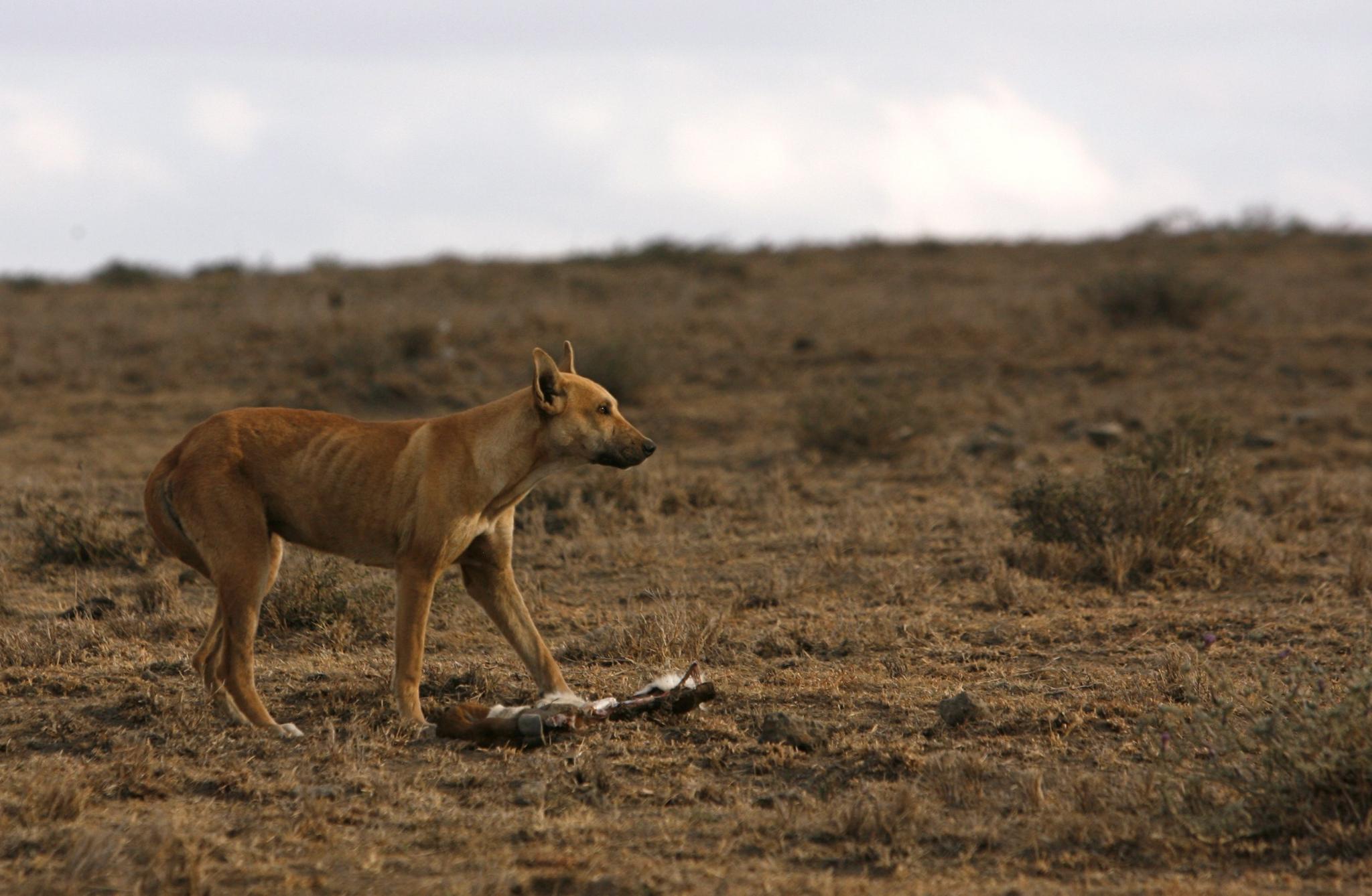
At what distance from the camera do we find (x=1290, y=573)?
29.2 ft

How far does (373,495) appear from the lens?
6.13 meters

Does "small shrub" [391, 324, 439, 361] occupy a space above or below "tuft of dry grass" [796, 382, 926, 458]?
above

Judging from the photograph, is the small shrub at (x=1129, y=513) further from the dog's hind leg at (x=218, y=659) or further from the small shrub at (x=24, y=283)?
the small shrub at (x=24, y=283)

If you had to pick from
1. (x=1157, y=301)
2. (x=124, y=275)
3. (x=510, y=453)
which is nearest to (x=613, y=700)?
(x=510, y=453)

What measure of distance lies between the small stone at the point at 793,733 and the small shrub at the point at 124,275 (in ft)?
81.2

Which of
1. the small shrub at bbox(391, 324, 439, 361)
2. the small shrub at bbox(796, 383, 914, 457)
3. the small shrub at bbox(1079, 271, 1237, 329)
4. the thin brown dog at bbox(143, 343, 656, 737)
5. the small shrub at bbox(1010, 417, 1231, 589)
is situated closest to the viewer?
the thin brown dog at bbox(143, 343, 656, 737)

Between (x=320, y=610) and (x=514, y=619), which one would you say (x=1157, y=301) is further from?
(x=514, y=619)

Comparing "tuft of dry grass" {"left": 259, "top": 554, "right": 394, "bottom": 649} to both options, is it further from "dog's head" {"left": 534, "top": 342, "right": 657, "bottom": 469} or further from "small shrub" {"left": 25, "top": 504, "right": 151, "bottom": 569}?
"dog's head" {"left": 534, "top": 342, "right": 657, "bottom": 469}

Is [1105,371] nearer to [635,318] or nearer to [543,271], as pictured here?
[635,318]

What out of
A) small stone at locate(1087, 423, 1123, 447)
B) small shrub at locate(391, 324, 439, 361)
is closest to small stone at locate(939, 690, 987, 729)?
small stone at locate(1087, 423, 1123, 447)

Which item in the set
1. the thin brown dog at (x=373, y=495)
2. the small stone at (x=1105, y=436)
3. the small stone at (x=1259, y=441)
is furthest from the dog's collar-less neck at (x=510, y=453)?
the small stone at (x=1259, y=441)

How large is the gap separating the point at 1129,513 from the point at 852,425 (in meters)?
4.54

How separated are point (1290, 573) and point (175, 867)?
22.4ft

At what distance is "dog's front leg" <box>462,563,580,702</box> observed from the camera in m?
6.39
